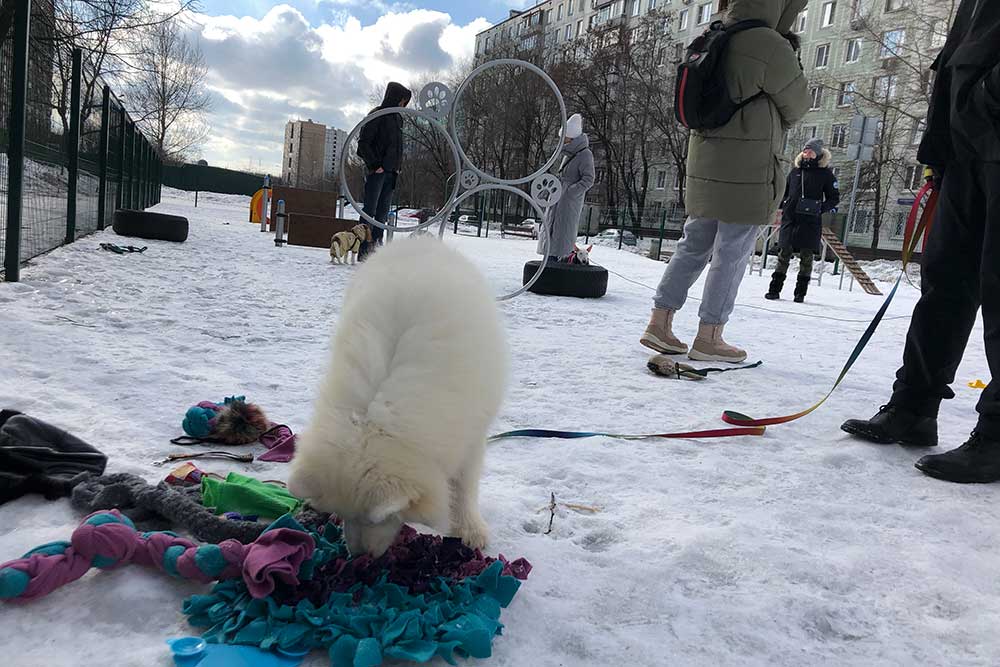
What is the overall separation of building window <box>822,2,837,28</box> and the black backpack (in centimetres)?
4604

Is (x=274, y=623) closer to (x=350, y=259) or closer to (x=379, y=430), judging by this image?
(x=379, y=430)

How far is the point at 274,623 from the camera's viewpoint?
1583 millimetres

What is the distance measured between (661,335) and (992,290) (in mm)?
2651

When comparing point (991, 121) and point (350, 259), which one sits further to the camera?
point (350, 259)

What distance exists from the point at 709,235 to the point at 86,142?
9698mm

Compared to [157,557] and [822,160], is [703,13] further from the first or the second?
[157,557]

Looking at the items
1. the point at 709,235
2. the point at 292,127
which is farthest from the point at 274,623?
the point at 292,127

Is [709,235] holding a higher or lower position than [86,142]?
lower

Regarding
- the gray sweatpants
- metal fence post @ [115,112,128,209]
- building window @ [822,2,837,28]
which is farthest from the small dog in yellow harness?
building window @ [822,2,837,28]

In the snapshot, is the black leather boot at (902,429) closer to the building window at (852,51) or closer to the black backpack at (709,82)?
the black backpack at (709,82)

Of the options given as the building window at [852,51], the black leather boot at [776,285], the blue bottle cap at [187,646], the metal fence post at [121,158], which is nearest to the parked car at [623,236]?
the black leather boot at [776,285]

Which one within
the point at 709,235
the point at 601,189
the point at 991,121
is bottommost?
the point at 709,235

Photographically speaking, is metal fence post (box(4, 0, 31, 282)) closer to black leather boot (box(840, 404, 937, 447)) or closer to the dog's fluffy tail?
the dog's fluffy tail

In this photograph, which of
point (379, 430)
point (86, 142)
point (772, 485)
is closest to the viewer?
point (379, 430)
